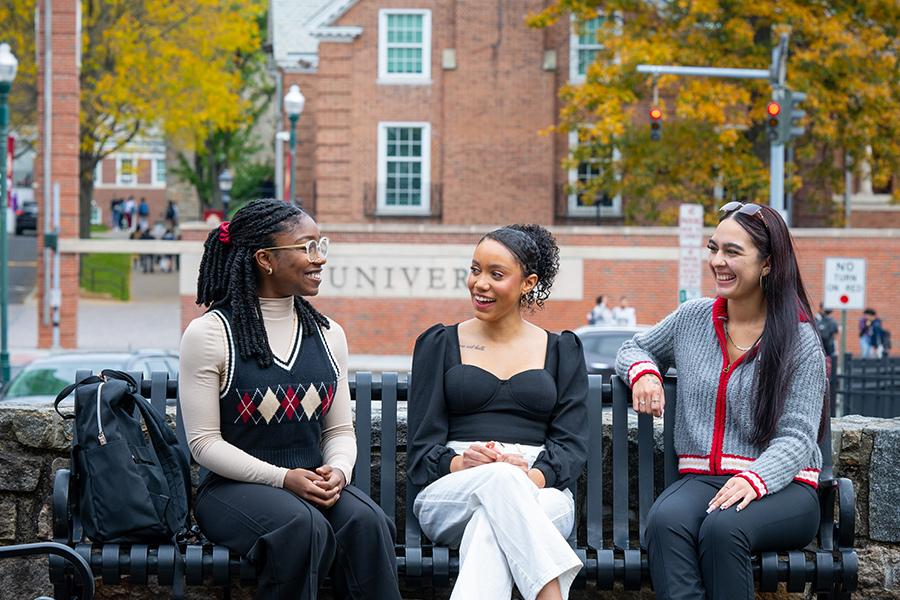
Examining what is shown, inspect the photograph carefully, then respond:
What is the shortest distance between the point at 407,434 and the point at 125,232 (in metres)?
59.4

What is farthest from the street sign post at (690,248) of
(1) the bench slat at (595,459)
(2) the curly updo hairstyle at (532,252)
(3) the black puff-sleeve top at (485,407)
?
(3) the black puff-sleeve top at (485,407)

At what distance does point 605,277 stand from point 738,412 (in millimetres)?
26449

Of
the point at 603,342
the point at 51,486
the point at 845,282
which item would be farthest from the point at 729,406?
the point at 845,282

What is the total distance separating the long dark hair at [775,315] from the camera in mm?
4773

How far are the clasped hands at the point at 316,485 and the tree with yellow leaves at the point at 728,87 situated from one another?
2424cm

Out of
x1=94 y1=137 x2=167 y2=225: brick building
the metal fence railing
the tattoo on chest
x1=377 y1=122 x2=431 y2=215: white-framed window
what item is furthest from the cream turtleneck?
x1=94 y1=137 x2=167 y2=225: brick building

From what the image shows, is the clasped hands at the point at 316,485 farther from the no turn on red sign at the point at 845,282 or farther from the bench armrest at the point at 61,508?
the no turn on red sign at the point at 845,282

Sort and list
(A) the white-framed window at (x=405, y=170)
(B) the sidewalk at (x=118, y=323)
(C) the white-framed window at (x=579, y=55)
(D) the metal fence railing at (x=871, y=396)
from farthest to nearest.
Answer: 1. (A) the white-framed window at (x=405, y=170)
2. (C) the white-framed window at (x=579, y=55)
3. (B) the sidewalk at (x=118, y=323)
4. (D) the metal fence railing at (x=871, y=396)

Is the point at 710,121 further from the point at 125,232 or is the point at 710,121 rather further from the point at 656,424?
the point at 125,232

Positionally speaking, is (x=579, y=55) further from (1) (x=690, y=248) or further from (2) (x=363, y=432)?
(2) (x=363, y=432)

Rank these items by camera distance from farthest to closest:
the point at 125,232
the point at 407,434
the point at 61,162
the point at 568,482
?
the point at 125,232 < the point at 61,162 < the point at 407,434 < the point at 568,482

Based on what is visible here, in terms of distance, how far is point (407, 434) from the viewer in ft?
17.2

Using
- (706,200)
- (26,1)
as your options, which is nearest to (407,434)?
(706,200)

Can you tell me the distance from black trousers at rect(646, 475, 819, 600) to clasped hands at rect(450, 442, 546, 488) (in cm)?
42
